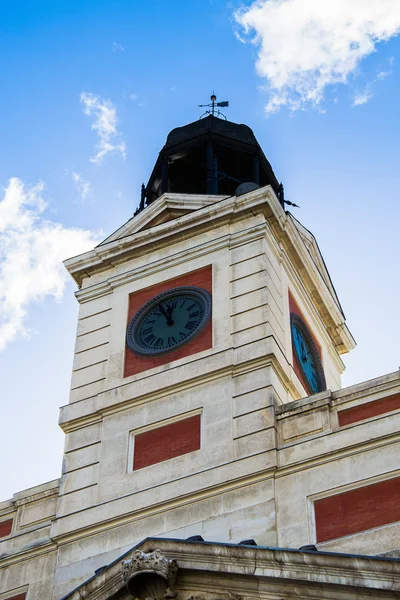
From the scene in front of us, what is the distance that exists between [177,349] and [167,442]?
2417 millimetres

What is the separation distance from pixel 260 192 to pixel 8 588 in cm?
990

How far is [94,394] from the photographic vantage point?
87.4 ft

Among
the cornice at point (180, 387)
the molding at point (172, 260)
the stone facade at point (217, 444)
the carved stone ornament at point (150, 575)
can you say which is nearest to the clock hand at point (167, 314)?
the stone facade at point (217, 444)

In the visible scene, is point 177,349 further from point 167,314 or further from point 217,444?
point 217,444

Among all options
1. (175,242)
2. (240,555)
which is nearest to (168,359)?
(175,242)

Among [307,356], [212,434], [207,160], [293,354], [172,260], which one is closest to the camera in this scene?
[212,434]

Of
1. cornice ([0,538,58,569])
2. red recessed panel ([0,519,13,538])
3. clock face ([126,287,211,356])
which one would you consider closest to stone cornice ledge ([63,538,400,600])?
cornice ([0,538,58,569])

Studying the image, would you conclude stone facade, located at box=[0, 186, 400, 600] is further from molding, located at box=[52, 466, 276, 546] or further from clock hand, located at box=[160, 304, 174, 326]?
clock hand, located at box=[160, 304, 174, 326]

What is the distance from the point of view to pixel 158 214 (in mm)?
30219

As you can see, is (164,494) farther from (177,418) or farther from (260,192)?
(260,192)

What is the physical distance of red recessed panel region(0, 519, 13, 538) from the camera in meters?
25.6

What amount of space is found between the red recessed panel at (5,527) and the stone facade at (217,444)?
0.48ft

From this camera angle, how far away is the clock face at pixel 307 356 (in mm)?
27828

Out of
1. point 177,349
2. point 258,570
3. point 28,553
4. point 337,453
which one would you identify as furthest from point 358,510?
point 28,553
